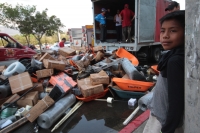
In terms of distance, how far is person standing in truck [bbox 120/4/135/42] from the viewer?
23.3ft

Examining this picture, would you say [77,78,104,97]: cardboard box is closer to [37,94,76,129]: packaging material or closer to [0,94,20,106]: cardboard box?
[37,94,76,129]: packaging material

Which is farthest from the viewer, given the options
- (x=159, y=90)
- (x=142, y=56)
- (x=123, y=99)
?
(x=142, y=56)

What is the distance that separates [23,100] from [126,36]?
5.82 metres

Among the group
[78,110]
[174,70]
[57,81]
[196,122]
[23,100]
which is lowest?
[78,110]

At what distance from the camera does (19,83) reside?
151 inches

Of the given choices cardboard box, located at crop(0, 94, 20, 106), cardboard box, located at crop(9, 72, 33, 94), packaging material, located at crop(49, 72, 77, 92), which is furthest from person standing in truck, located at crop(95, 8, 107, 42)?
cardboard box, located at crop(0, 94, 20, 106)

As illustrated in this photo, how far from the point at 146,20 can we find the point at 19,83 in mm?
5511

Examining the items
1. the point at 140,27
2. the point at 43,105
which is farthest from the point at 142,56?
the point at 43,105

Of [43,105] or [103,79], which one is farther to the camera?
[103,79]

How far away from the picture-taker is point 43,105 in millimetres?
2988

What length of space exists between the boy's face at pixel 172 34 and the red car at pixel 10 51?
708 cm

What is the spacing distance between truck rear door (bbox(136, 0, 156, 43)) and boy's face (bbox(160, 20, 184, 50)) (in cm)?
531

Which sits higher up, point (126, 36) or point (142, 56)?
point (126, 36)

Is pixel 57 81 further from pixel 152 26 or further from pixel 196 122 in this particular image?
pixel 152 26
